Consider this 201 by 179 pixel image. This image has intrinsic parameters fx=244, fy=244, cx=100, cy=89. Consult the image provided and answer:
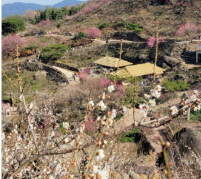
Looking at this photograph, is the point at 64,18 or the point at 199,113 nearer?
the point at 199,113

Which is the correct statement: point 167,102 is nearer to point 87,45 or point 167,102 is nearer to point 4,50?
point 87,45

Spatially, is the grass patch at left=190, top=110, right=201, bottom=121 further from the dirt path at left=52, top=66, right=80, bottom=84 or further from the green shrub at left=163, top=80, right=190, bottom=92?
the dirt path at left=52, top=66, right=80, bottom=84

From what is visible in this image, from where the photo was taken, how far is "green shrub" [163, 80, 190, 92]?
14.4 meters

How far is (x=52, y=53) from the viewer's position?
23.5m

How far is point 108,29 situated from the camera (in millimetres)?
30000

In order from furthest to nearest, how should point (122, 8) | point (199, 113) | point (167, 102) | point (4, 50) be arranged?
1. point (122, 8)
2. point (4, 50)
3. point (167, 102)
4. point (199, 113)

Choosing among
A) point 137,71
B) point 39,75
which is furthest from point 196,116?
point 39,75

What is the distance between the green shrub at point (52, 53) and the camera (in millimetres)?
23494

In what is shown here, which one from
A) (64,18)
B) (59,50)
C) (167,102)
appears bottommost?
(167,102)

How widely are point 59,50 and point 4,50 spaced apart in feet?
19.7

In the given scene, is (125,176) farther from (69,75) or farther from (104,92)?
(69,75)

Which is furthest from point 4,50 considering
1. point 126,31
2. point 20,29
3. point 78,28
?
point 126,31

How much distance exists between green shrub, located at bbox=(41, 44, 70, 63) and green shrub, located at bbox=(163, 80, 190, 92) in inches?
466

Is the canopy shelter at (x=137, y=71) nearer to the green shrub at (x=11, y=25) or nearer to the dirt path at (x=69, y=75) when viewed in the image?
the dirt path at (x=69, y=75)
